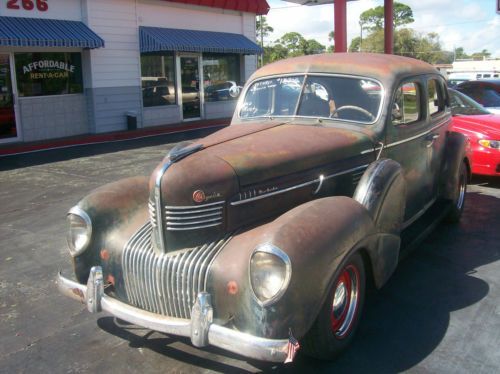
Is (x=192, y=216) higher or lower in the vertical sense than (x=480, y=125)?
lower

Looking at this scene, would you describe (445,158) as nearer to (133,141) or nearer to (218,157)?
(218,157)

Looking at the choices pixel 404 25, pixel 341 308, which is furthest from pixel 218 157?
pixel 404 25

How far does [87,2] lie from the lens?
14672 millimetres

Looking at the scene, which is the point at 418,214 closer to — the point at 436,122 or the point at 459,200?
the point at 436,122

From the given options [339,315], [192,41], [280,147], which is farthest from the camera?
[192,41]

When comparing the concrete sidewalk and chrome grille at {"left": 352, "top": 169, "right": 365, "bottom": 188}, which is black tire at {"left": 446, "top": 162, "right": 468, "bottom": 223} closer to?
chrome grille at {"left": 352, "top": 169, "right": 365, "bottom": 188}

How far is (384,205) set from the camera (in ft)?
12.3

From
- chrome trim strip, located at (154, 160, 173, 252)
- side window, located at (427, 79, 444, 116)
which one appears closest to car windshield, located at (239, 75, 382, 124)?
side window, located at (427, 79, 444, 116)

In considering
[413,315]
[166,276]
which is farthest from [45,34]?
[413,315]

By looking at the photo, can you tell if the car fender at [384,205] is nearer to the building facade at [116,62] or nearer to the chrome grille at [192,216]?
the chrome grille at [192,216]

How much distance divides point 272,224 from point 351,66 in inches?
86.1

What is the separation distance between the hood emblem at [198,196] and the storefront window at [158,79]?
14.3 meters

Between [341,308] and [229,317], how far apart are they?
0.83 m

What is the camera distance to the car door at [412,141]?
462 centimetres
